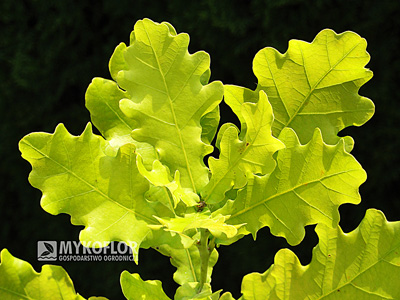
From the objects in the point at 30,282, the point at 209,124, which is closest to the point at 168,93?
the point at 209,124

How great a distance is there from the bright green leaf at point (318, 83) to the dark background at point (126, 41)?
129 centimetres

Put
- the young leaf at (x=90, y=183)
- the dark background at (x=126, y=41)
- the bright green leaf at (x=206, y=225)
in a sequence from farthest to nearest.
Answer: the dark background at (x=126, y=41)
the young leaf at (x=90, y=183)
the bright green leaf at (x=206, y=225)

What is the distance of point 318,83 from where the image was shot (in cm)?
76

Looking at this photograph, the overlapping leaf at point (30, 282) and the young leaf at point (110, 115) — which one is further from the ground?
the young leaf at point (110, 115)

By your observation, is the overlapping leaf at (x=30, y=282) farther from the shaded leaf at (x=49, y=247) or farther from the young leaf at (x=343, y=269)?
the shaded leaf at (x=49, y=247)

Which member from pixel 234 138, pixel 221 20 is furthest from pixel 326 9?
pixel 234 138

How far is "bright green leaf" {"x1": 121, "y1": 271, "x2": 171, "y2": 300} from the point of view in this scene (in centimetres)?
72

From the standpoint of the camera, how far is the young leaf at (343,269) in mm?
639

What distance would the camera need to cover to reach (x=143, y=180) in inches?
27.4

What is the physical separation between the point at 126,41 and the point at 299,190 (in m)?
1.96

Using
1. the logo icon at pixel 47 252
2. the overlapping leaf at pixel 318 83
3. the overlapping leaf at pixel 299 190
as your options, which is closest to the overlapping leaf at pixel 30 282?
the overlapping leaf at pixel 299 190

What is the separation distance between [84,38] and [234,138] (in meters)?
2.05

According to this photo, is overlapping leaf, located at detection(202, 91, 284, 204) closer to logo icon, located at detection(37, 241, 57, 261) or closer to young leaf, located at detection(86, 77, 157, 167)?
young leaf, located at detection(86, 77, 157, 167)

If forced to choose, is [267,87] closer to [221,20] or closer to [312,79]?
[312,79]
